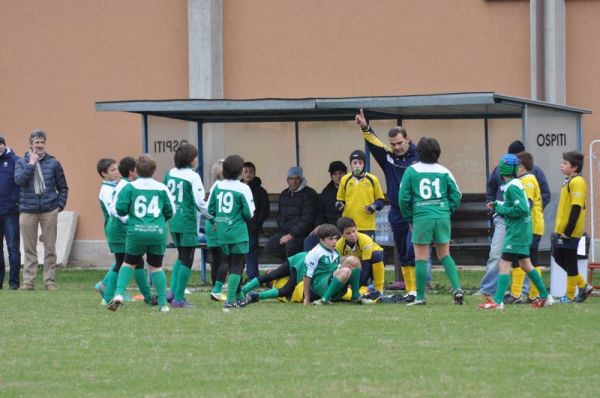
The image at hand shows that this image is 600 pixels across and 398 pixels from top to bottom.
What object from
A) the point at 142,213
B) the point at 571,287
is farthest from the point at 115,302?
the point at 571,287

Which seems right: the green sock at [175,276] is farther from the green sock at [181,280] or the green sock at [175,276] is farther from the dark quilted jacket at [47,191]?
the dark quilted jacket at [47,191]

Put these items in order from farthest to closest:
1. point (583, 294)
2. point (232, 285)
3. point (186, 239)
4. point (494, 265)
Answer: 1. point (494, 265)
2. point (583, 294)
3. point (186, 239)
4. point (232, 285)

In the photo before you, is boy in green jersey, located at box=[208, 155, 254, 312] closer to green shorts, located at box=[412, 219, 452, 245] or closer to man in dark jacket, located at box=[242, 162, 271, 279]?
green shorts, located at box=[412, 219, 452, 245]

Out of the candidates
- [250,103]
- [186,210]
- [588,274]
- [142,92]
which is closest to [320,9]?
[142,92]

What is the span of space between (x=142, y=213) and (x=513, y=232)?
3714mm

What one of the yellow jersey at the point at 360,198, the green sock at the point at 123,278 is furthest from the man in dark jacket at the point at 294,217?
the green sock at the point at 123,278

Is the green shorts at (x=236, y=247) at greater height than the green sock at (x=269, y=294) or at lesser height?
greater

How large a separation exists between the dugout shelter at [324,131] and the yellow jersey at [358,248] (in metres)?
2.41

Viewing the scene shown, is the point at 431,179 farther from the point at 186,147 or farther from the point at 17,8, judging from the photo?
the point at 17,8

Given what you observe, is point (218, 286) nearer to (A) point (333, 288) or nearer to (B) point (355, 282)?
(A) point (333, 288)

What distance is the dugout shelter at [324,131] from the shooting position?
1640 centimetres

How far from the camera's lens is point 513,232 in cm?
1270

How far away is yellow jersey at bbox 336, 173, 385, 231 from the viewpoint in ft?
49.8

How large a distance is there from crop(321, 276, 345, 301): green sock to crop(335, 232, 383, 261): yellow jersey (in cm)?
62
